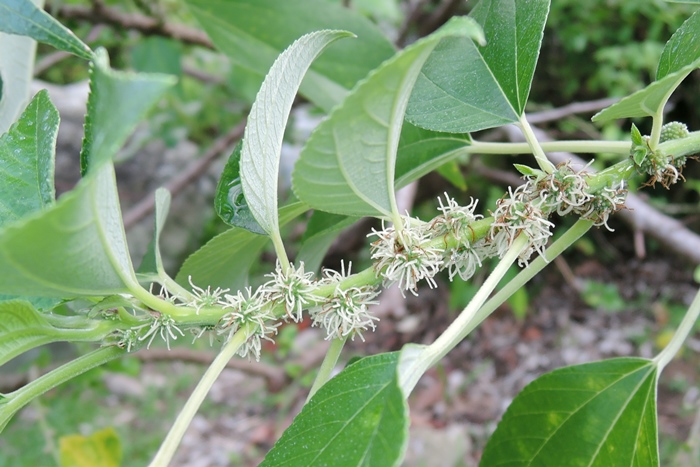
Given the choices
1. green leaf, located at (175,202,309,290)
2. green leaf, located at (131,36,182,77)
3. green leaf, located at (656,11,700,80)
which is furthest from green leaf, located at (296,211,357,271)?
green leaf, located at (131,36,182,77)

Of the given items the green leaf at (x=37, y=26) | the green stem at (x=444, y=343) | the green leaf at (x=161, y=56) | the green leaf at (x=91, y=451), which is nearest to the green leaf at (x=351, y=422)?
the green stem at (x=444, y=343)

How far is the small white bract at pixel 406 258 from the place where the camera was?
1.17ft

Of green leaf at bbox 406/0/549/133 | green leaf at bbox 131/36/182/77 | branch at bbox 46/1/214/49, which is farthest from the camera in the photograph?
green leaf at bbox 131/36/182/77

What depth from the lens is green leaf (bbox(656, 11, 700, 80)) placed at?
372 millimetres

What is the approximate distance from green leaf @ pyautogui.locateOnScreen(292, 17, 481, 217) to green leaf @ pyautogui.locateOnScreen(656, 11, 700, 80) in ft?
0.65

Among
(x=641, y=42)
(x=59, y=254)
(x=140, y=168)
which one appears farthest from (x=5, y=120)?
(x=140, y=168)

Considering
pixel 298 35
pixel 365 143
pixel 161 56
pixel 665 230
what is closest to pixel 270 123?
pixel 365 143

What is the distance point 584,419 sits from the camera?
0.44 meters

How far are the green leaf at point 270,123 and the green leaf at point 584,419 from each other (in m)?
0.24

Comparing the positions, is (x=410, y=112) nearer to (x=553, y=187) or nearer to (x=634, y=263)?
(x=553, y=187)

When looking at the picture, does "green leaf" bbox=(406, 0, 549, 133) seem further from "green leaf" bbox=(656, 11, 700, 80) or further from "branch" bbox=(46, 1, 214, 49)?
"branch" bbox=(46, 1, 214, 49)

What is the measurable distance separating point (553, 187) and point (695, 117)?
6.46 ft

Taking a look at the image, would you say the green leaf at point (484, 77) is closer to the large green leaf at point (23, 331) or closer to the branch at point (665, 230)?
the large green leaf at point (23, 331)

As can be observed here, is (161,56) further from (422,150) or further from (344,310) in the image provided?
(344,310)
